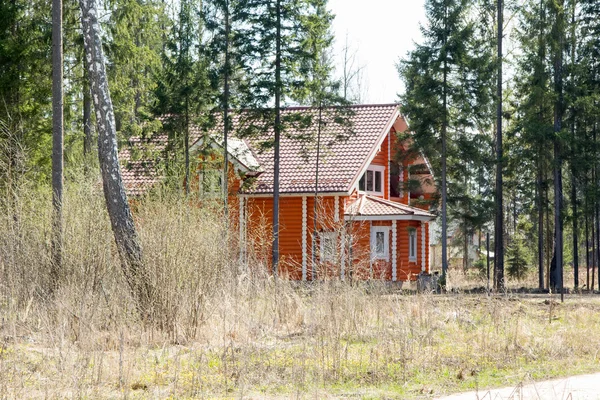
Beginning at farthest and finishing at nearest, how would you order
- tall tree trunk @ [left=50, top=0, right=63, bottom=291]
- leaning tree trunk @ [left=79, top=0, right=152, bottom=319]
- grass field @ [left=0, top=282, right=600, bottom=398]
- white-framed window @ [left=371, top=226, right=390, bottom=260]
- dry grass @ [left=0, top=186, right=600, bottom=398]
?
1. white-framed window @ [left=371, top=226, right=390, bottom=260]
2. tall tree trunk @ [left=50, top=0, right=63, bottom=291]
3. leaning tree trunk @ [left=79, top=0, right=152, bottom=319]
4. dry grass @ [left=0, top=186, right=600, bottom=398]
5. grass field @ [left=0, top=282, right=600, bottom=398]

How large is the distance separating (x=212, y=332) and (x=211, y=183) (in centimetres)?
1820

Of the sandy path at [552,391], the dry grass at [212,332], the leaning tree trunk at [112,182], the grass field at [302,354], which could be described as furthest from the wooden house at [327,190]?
the sandy path at [552,391]

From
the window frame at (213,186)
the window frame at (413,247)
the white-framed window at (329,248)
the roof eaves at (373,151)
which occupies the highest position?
the roof eaves at (373,151)

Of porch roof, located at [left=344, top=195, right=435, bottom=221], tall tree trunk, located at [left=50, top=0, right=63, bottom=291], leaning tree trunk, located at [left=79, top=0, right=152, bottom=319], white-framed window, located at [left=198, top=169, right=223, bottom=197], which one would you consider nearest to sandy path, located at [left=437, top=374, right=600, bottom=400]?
leaning tree trunk, located at [left=79, top=0, right=152, bottom=319]

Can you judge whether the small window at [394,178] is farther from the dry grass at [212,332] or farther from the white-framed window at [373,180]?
the dry grass at [212,332]

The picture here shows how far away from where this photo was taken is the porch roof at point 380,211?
3507cm

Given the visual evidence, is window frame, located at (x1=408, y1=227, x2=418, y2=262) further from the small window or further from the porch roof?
the small window

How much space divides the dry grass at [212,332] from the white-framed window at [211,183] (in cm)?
1316

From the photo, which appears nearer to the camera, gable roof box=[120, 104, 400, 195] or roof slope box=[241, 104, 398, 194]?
gable roof box=[120, 104, 400, 195]

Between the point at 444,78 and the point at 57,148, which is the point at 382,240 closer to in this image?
the point at 444,78

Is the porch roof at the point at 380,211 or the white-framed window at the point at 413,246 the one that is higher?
the porch roof at the point at 380,211

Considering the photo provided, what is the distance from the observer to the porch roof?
3507cm

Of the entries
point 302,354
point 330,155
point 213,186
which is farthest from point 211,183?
point 302,354

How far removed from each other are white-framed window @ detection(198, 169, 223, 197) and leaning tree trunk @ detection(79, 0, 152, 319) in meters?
14.2
